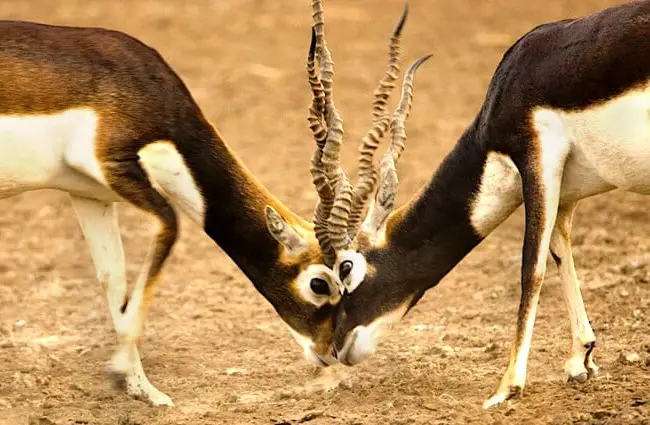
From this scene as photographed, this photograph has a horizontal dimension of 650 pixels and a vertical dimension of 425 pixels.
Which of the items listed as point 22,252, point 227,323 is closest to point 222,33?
point 22,252

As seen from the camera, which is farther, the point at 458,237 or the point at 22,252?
the point at 22,252

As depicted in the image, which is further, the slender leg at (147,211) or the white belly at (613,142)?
the slender leg at (147,211)

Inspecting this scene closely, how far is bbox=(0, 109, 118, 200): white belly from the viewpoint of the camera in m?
6.48

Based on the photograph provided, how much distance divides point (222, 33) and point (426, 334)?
29.2 ft

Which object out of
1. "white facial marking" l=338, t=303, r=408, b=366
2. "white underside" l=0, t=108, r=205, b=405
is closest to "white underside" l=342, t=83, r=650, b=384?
"white facial marking" l=338, t=303, r=408, b=366

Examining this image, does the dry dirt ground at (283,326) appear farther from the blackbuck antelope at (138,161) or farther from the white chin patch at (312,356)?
the blackbuck antelope at (138,161)

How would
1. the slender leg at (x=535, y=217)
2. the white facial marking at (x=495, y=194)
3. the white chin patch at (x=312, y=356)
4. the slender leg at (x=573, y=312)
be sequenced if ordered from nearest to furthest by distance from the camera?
the slender leg at (x=535, y=217) → the white facial marking at (x=495, y=194) → the slender leg at (x=573, y=312) → the white chin patch at (x=312, y=356)

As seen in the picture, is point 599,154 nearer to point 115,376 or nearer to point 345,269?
point 345,269

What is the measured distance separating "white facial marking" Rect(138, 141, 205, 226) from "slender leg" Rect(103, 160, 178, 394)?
9 cm

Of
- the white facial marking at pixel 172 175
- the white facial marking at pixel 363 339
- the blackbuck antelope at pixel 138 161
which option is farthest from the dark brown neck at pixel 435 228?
the white facial marking at pixel 172 175

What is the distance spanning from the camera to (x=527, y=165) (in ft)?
19.9

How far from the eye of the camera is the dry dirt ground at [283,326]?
6.30 meters

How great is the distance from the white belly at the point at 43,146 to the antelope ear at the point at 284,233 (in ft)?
2.97

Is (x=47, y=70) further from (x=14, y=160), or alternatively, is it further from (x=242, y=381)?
(x=242, y=381)
